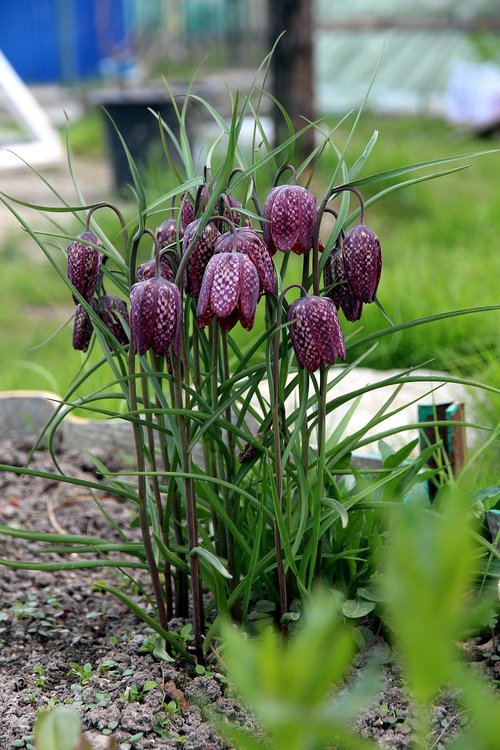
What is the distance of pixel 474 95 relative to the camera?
750 centimetres

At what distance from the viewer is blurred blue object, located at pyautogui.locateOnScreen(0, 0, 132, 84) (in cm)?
1162

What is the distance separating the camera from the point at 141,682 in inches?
53.4

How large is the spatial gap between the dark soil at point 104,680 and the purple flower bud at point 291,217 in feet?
1.73

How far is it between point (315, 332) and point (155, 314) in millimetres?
183

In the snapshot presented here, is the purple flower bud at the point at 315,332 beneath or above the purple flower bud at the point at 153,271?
beneath

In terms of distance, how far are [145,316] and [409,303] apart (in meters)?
1.96

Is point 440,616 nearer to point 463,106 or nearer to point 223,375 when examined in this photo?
point 223,375

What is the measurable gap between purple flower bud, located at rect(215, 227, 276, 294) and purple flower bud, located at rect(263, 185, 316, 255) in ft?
0.09

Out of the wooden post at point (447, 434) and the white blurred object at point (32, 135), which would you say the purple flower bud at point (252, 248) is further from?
the white blurred object at point (32, 135)

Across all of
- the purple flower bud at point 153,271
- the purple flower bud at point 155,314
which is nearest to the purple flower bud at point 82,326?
the purple flower bud at point 153,271

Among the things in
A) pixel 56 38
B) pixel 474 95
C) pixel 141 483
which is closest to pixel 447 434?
pixel 141 483

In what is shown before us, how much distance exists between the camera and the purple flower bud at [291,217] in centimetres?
118

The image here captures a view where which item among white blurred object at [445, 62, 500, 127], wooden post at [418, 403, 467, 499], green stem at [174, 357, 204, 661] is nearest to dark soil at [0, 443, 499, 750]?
green stem at [174, 357, 204, 661]

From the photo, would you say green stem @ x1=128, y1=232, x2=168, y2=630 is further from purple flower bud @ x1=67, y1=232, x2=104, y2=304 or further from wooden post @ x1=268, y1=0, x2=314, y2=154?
wooden post @ x1=268, y1=0, x2=314, y2=154
